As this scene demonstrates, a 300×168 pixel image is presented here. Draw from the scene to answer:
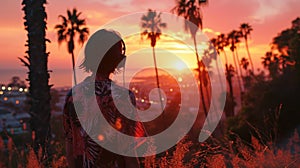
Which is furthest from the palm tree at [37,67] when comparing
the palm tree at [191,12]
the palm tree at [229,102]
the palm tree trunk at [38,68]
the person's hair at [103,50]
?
the palm tree at [229,102]

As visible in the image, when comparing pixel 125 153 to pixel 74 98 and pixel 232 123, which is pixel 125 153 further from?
pixel 232 123

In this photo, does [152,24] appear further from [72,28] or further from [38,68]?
[38,68]

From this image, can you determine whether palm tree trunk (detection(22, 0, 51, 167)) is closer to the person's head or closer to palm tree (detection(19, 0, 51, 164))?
palm tree (detection(19, 0, 51, 164))

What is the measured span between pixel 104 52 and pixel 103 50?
17 mm

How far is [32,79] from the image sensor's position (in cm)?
575

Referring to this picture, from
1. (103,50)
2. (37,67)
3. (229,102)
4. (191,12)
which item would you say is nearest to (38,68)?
(37,67)

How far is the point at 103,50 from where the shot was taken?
2.37 m

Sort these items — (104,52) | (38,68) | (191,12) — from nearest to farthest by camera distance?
(104,52) → (38,68) → (191,12)

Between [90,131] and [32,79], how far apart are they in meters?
3.78

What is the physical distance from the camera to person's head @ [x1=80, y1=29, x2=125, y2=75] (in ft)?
7.67

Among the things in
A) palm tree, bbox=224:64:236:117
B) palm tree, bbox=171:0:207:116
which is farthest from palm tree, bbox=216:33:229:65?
palm tree, bbox=171:0:207:116

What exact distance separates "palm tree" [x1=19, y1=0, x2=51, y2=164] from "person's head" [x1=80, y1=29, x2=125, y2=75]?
11.9 feet

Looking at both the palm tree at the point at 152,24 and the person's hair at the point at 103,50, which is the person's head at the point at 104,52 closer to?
the person's hair at the point at 103,50

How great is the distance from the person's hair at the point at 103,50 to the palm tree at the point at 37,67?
3.62 meters
